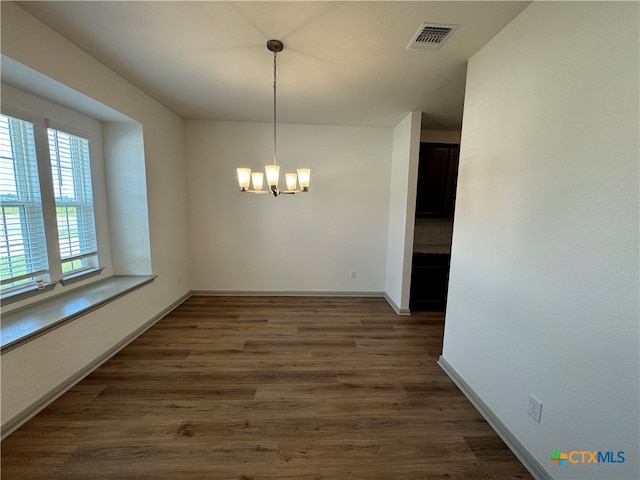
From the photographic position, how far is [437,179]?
3.85 m

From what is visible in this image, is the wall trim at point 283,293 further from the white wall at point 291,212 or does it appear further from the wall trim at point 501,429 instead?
the wall trim at point 501,429

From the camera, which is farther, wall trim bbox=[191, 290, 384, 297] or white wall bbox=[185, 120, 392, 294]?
wall trim bbox=[191, 290, 384, 297]

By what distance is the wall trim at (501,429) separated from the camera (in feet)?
4.87

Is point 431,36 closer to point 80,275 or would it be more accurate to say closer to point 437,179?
point 437,179

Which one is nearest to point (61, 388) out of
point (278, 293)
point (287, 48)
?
point (278, 293)

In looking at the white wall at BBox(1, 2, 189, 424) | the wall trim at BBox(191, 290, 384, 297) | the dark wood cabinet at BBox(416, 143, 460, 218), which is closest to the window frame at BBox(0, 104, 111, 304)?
the white wall at BBox(1, 2, 189, 424)

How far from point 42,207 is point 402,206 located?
394 centimetres

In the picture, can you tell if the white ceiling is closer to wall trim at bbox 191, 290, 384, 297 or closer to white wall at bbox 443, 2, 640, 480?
white wall at bbox 443, 2, 640, 480

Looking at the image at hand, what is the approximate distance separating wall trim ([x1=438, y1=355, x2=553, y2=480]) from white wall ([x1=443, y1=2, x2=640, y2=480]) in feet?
0.13

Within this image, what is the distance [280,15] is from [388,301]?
12.6 ft

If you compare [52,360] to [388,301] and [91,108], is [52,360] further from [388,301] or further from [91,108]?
[388,301]

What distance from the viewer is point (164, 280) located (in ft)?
11.6

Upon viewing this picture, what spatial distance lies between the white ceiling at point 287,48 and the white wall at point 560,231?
0.46 m

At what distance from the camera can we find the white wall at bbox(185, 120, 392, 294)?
159 inches
